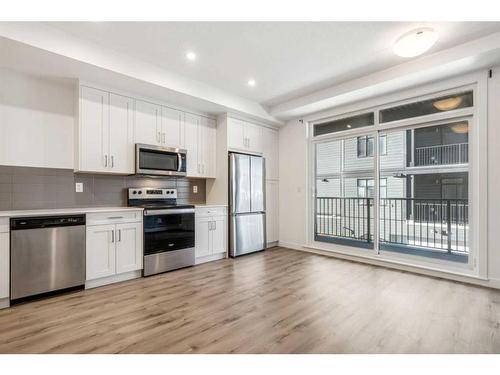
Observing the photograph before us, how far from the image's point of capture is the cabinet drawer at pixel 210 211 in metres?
4.19

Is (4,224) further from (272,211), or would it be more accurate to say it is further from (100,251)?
(272,211)

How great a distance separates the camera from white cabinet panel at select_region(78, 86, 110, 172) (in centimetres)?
324

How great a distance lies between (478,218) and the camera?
315 cm

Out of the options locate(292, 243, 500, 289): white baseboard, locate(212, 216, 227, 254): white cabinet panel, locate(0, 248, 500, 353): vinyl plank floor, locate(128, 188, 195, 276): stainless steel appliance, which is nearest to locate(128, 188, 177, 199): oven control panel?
locate(128, 188, 195, 276): stainless steel appliance

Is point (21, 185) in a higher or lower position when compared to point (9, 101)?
lower

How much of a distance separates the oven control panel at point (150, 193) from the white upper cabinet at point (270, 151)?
195cm

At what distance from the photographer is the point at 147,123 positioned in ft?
12.5

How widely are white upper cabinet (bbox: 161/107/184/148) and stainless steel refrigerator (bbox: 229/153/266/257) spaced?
0.90 m

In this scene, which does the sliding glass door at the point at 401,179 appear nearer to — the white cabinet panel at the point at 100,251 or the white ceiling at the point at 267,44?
the white ceiling at the point at 267,44

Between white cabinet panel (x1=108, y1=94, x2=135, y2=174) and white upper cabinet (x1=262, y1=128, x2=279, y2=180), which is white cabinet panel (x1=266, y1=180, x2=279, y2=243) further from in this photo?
white cabinet panel (x1=108, y1=94, x2=135, y2=174)
